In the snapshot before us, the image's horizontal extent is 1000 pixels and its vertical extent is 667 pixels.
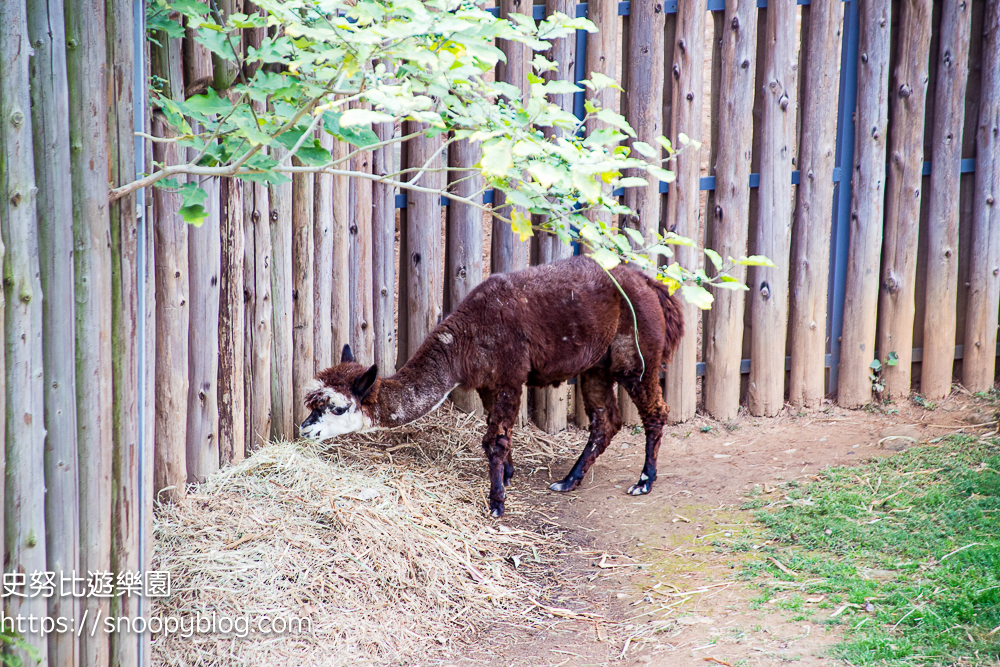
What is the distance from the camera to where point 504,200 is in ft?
21.3

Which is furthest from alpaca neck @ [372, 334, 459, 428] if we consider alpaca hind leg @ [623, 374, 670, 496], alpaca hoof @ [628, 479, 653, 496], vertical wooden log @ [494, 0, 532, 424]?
alpaca hoof @ [628, 479, 653, 496]

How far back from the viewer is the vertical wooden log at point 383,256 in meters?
6.04

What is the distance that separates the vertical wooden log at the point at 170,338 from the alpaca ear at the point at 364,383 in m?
1.11

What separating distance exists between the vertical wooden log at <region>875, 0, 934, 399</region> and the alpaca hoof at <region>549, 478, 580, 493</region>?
285 centimetres

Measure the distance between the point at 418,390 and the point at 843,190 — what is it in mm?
3798

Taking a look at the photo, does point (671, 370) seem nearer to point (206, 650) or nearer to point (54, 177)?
point (206, 650)

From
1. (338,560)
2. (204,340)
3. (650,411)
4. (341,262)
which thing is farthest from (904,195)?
(204,340)

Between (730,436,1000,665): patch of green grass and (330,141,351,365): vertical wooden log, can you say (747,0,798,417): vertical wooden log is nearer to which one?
(730,436,1000,665): patch of green grass

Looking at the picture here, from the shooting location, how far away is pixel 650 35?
6.32m

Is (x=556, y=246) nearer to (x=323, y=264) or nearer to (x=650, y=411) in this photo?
(x=650, y=411)

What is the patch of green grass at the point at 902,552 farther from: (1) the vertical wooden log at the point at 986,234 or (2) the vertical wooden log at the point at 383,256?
(2) the vertical wooden log at the point at 383,256

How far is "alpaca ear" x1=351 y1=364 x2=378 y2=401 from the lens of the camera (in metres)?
5.43

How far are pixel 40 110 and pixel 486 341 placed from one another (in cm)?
333

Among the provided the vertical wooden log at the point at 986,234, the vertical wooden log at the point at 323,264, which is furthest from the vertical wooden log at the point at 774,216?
the vertical wooden log at the point at 323,264
